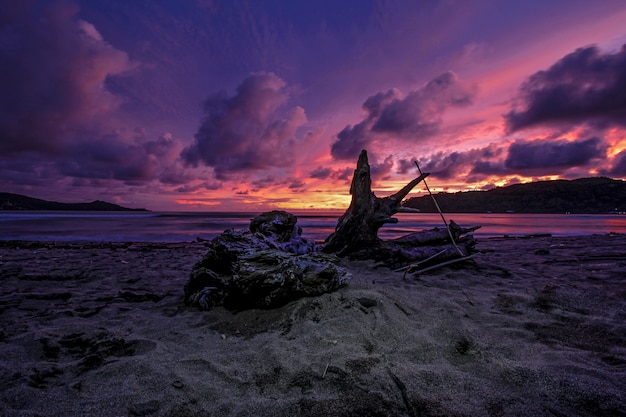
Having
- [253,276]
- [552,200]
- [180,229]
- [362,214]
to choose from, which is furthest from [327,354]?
[552,200]

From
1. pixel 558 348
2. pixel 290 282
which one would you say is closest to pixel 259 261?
A: pixel 290 282

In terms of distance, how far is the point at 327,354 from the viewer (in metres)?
3.25

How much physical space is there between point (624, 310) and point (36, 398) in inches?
308

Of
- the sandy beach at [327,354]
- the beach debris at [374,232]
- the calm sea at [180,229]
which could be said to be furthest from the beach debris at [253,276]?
the calm sea at [180,229]

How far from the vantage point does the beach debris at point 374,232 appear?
28.0 feet

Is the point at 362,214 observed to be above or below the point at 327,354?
above

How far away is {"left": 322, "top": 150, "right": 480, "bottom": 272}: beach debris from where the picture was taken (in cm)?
855

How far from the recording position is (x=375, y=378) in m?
2.83

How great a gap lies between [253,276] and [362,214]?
212 inches

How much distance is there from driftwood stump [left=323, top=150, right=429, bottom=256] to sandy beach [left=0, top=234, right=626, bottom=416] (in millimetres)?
3486

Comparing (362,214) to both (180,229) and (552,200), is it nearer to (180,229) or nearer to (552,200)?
(180,229)

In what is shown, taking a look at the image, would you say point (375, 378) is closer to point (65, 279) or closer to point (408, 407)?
point (408, 407)

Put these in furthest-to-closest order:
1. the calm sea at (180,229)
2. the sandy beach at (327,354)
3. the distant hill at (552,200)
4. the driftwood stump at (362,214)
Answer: the distant hill at (552,200) < the calm sea at (180,229) < the driftwood stump at (362,214) < the sandy beach at (327,354)

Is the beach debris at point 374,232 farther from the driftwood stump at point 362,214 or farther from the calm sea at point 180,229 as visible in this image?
the calm sea at point 180,229
